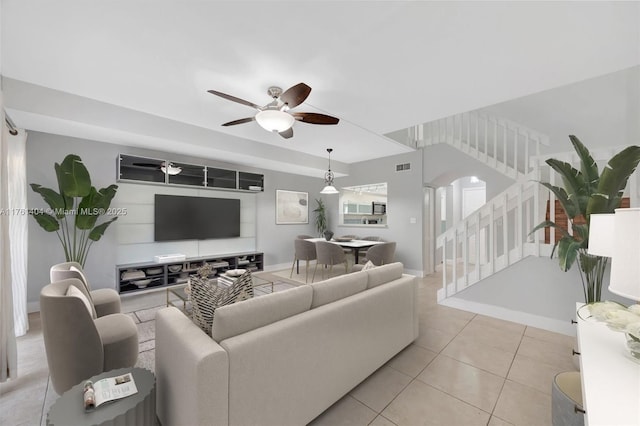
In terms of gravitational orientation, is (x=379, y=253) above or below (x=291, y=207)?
below

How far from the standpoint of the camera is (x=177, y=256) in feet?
14.8

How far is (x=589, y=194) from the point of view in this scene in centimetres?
218

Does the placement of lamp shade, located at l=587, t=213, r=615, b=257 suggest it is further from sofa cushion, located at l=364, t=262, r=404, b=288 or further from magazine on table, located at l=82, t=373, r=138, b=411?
magazine on table, located at l=82, t=373, r=138, b=411

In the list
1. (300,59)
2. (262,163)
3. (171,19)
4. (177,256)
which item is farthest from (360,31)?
(177,256)

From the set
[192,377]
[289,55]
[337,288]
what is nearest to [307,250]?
[337,288]

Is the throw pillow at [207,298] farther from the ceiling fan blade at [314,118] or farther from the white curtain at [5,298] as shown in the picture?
the ceiling fan blade at [314,118]

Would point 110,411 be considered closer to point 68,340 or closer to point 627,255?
point 68,340

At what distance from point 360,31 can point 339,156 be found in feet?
13.4

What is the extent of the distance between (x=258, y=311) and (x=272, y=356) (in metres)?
0.25

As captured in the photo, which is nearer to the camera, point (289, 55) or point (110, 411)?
point (110, 411)

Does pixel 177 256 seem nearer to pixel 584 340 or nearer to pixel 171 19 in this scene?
pixel 171 19

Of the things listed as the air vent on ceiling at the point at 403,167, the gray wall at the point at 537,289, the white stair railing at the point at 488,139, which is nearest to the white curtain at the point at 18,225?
the gray wall at the point at 537,289

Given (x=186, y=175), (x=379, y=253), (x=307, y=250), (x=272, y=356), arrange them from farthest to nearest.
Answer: (x=307, y=250)
(x=379, y=253)
(x=186, y=175)
(x=272, y=356)

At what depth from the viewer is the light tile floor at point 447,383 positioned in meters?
1.69
